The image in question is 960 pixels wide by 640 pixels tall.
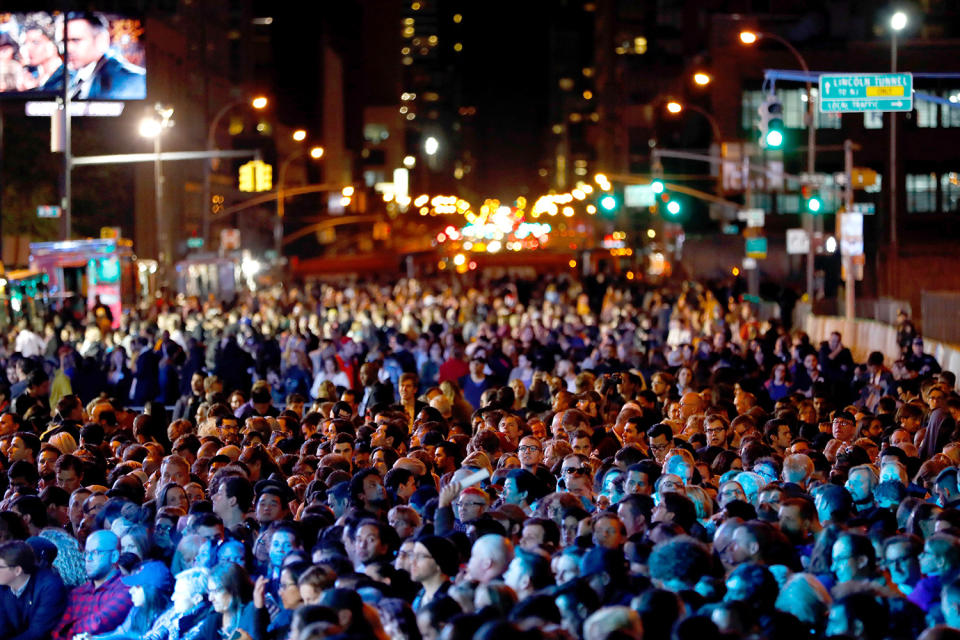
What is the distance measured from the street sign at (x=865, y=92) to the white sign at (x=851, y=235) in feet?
30.1

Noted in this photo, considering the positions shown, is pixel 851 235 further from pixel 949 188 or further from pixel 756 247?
pixel 949 188

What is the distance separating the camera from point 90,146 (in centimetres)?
6769

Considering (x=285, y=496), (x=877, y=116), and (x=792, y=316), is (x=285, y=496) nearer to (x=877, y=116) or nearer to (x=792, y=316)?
(x=792, y=316)

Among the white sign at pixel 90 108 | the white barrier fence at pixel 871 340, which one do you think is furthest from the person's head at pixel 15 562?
the white sign at pixel 90 108

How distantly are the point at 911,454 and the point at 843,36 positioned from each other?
6212 centimetres

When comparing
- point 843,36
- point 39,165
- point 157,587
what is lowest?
point 157,587

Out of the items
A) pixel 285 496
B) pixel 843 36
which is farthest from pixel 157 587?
pixel 843 36

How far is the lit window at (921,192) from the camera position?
6359cm

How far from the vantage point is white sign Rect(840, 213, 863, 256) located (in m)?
30.0

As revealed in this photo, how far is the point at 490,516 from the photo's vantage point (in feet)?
27.2

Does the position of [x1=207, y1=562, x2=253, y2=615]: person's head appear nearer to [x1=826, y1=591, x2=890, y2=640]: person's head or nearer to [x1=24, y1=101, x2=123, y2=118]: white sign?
[x1=826, y1=591, x2=890, y2=640]: person's head

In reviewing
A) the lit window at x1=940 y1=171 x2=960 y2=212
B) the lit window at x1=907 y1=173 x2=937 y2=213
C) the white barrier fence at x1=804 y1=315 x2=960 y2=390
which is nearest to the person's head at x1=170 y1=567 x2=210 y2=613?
the white barrier fence at x1=804 y1=315 x2=960 y2=390

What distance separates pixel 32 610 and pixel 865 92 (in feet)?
50.2

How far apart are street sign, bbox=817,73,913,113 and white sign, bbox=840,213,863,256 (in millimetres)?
9179
